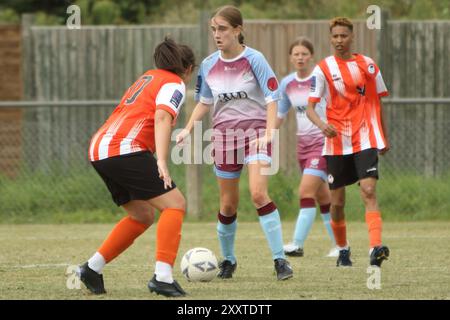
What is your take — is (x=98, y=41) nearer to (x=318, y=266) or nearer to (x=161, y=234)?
(x=318, y=266)

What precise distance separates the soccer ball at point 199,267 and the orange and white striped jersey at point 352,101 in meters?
1.61

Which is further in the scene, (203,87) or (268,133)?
(203,87)

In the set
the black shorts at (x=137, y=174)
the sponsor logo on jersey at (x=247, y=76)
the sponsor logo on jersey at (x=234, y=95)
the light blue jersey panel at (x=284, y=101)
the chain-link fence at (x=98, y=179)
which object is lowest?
the chain-link fence at (x=98, y=179)

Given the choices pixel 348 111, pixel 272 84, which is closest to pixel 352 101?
pixel 348 111

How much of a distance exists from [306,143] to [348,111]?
2.28m

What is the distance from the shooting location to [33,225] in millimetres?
14477

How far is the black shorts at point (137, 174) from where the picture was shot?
7188mm

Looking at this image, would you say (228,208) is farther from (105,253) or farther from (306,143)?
(306,143)

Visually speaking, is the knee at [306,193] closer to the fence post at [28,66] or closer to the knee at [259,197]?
the knee at [259,197]

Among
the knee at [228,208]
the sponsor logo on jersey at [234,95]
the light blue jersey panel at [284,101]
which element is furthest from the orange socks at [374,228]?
the light blue jersey panel at [284,101]

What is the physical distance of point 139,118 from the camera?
7.33 meters

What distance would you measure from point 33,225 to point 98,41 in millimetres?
3807

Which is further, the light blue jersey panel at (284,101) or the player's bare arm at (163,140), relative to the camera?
the light blue jersey panel at (284,101)
